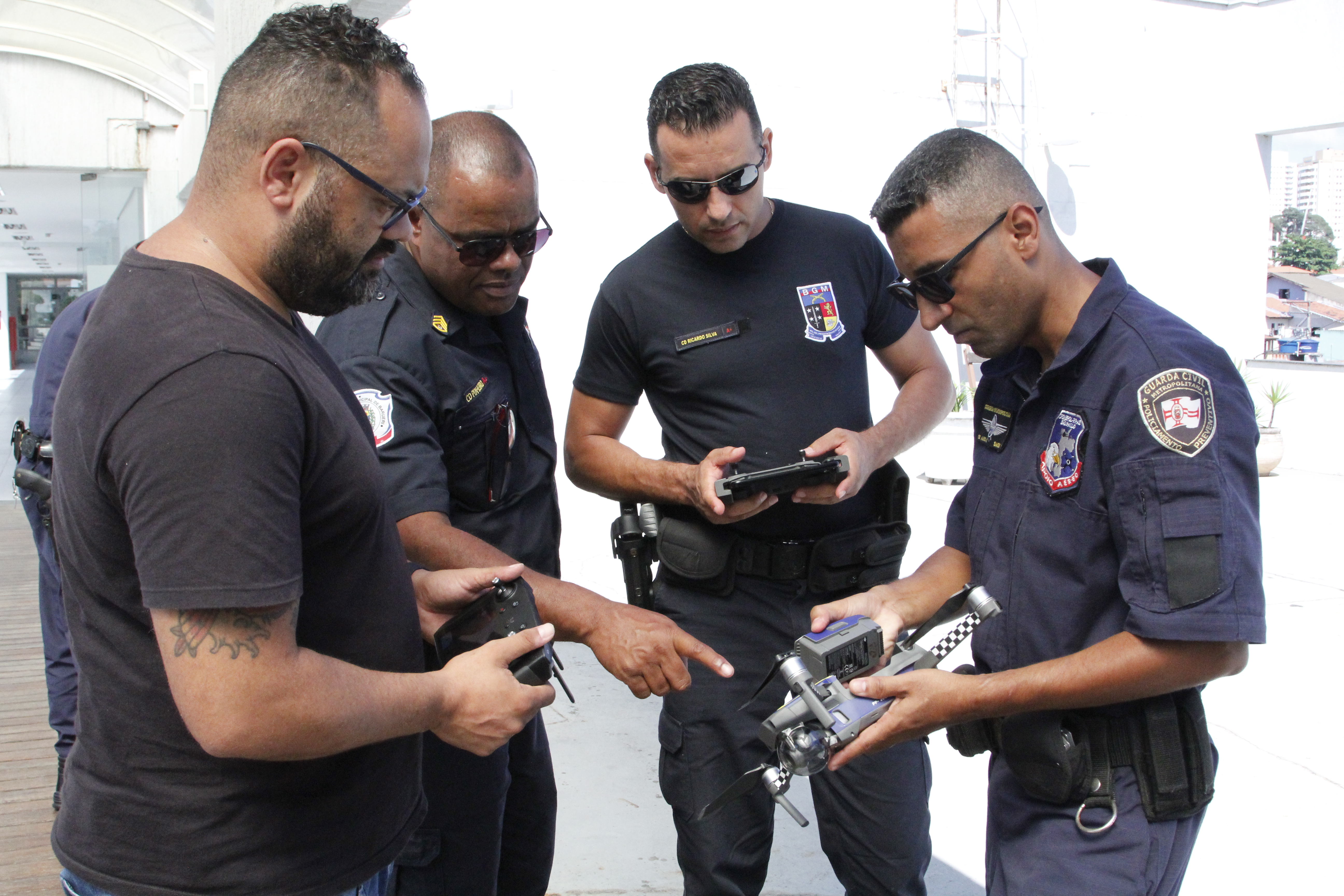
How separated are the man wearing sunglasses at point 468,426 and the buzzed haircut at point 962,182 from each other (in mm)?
872

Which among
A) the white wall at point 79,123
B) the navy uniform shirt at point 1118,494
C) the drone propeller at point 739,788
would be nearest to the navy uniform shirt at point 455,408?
the drone propeller at point 739,788

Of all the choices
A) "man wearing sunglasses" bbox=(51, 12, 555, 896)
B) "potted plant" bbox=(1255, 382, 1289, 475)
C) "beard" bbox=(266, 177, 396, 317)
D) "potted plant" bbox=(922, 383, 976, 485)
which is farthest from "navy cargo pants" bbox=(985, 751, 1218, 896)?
"potted plant" bbox=(1255, 382, 1289, 475)

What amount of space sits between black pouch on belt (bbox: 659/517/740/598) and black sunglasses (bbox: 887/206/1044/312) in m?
0.83

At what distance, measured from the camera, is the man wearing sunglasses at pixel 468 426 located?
2186 mm

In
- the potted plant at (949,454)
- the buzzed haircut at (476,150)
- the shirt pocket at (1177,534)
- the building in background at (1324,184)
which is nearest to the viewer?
the shirt pocket at (1177,534)

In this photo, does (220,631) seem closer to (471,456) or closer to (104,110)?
(471,456)

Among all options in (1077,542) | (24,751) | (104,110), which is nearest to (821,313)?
(1077,542)

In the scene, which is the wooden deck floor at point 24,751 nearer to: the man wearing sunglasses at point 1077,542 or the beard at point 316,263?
the beard at point 316,263

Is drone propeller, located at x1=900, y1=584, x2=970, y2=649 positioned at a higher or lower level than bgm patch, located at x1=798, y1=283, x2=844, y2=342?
lower

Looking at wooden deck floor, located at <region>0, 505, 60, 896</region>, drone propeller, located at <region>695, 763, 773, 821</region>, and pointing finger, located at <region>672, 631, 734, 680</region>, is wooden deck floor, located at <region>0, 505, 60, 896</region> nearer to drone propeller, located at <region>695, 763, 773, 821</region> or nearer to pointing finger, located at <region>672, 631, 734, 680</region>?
pointing finger, located at <region>672, 631, 734, 680</region>

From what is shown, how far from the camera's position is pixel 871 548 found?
2.58m

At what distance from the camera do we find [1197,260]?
11.3 meters

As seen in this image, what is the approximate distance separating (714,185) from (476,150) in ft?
1.89

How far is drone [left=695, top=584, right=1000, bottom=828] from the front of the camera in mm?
1701
